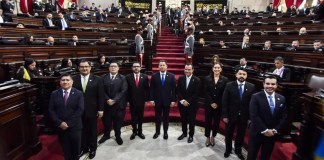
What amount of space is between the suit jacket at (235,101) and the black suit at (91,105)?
182cm

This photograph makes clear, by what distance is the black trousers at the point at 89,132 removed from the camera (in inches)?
131

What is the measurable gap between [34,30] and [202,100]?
510 centimetres

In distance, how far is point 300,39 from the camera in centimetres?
691

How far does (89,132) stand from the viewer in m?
3.40

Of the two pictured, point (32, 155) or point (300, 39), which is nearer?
point (32, 155)

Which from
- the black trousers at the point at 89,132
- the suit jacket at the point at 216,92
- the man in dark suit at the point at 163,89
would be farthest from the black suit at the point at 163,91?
the black trousers at the point at 89,132

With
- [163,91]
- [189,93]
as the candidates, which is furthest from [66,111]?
[189,93]

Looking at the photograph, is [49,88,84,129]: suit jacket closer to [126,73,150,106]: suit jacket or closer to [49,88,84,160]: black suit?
[49,88,84,160]: black suit

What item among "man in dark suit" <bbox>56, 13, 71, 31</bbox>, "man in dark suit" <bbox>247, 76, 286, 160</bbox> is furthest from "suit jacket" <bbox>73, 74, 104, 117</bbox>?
"man in dark suit" <bbox>56, 13, 71, 31</bbox>

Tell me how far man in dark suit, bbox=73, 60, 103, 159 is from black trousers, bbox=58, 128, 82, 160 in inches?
21.2

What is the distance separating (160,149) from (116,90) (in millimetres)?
1204

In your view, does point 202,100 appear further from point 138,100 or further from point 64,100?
point 64,100

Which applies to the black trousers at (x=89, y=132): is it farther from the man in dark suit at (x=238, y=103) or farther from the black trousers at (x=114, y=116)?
the man in dark suit at (x=238, y=103)

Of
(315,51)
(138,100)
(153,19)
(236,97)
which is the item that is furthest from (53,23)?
(315,51)
